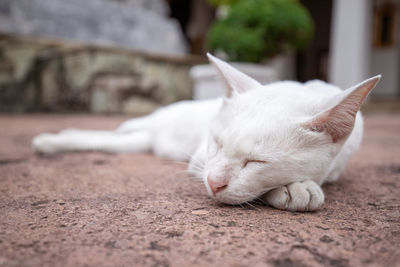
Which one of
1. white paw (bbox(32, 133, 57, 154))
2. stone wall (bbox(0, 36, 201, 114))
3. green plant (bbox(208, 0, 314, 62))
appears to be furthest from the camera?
stone wall (bbox(0, 36, 201, 114))

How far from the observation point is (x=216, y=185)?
109 cm

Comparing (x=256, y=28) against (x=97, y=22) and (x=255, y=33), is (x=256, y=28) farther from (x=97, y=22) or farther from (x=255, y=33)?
(x=97, y=22)

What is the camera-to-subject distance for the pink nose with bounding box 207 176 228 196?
109 centimetres

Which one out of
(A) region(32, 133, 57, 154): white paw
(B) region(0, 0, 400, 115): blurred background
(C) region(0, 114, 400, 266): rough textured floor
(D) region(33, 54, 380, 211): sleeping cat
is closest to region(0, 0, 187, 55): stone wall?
(B) region(0, 0, 400, 115): blurred background

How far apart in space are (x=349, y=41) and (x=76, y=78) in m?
4.85

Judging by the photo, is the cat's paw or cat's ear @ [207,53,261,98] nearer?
the cat's paw

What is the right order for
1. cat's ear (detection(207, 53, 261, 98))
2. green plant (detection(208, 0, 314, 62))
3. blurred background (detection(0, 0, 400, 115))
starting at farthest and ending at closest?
blurred background (detection(0, 0, 400, 115)) → green plant (detection(208, 0, 314, 62)) → cat's ear (detection(207, 53, 261, 98))

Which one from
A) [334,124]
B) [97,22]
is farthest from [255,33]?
[334,124]

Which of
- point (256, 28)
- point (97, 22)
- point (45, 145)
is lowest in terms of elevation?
point (45, 145)

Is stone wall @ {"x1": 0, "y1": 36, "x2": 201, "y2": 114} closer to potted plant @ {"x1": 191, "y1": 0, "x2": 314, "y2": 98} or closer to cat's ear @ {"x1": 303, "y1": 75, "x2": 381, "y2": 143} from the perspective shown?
potted plant @ {"x1": 191, "y1": 0, "x2": 314, "y2": 98}

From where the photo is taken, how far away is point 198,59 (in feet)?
21.5

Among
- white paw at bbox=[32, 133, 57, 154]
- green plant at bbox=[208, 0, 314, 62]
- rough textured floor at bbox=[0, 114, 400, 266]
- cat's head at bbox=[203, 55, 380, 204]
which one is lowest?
white paw at bbox=[32, 133, 57, 154]

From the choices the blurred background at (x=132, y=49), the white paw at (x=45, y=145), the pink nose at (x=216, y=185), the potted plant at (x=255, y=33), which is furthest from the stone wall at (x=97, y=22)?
the pink nose at (x=216, y=185)

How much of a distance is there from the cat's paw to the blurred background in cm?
350
